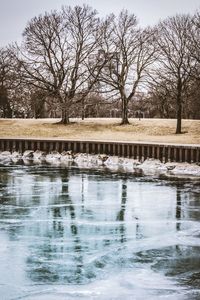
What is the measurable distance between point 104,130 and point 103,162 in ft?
52.9

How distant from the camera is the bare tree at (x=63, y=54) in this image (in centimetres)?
5072

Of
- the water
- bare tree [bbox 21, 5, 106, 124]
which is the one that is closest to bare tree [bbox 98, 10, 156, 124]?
bare tree [bbox 21, 5, 106, 124]

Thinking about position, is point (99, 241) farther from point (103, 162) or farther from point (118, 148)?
point (118, 148)

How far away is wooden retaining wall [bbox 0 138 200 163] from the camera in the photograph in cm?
3144

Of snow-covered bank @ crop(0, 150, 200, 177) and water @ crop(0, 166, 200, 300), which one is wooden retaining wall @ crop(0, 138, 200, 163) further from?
water @ crop(0, 166, 200, 300)

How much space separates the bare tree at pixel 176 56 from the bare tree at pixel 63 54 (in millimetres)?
6796

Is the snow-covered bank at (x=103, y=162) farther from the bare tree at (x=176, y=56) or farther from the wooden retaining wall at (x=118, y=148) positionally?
the bare tree at (x=176, y=56)

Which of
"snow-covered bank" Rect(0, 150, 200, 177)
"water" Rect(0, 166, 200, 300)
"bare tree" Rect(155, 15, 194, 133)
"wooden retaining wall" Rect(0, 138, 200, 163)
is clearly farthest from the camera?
"bare tree" Rect(155, 15, 194, 133)

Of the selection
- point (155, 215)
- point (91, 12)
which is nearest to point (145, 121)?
point (91, 12)

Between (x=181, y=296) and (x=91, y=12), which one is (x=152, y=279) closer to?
(x=181, y=296)

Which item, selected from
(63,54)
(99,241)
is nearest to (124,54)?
(63,54)

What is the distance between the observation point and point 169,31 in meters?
46.5

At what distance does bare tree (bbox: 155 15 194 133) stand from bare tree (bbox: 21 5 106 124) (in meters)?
6.80

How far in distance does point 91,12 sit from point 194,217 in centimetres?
4008
